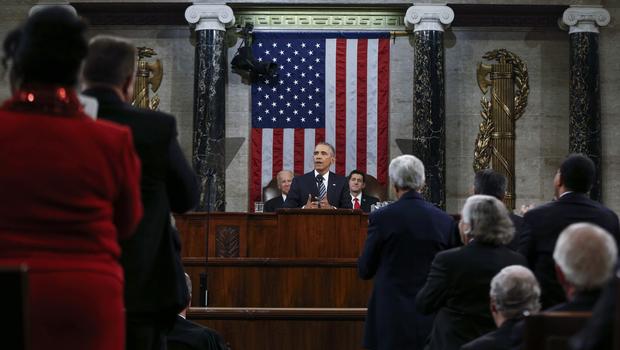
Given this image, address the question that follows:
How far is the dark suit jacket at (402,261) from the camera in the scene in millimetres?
6410

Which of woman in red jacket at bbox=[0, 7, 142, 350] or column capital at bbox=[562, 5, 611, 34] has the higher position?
column capital at bbox=[562, 5, 611, 34]

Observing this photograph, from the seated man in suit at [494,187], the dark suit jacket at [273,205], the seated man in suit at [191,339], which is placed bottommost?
the seated man in suit at [191,339]

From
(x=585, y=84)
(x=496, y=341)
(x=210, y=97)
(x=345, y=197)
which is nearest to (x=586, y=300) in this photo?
(x=496, y=341)

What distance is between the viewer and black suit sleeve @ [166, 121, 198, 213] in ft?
13.0

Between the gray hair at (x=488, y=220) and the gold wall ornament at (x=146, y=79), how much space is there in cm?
1076

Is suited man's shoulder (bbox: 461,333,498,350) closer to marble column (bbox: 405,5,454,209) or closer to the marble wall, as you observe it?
marble column (bbox: 405,5,454,209)

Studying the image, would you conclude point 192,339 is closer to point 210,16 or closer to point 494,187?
point 494,187

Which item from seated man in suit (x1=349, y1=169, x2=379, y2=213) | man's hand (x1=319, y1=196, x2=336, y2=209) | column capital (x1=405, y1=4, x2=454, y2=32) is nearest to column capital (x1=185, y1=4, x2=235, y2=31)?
column capital (x1=405, y1=4, x2=454, y2=32)

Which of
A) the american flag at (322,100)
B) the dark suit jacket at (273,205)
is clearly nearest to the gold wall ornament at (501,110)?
the american flag at (322,100)

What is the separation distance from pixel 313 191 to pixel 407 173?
598cm

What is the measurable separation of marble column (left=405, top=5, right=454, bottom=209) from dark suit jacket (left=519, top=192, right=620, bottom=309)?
867 centimetres

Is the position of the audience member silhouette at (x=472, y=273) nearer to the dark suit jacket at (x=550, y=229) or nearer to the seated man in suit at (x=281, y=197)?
the dark suit jacket at (x=550, y=229)

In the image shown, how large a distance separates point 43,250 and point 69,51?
0.62m

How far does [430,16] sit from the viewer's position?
15.0 metres
